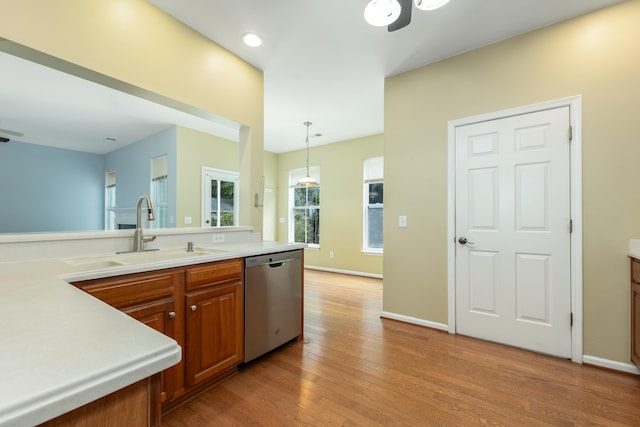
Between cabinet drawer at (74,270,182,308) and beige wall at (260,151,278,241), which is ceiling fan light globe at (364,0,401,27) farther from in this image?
beige wall at (260,151,278,241)

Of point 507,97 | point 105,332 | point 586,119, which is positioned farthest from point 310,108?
point 105,332

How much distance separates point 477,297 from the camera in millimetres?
2520

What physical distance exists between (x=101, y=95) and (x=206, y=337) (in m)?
3.43

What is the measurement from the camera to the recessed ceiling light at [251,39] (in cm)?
236

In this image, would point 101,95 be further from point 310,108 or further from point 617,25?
point 617,25

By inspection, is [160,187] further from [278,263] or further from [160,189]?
[278,263]

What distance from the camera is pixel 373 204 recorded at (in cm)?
515

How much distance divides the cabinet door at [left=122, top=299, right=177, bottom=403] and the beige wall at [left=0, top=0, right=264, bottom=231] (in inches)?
53.4

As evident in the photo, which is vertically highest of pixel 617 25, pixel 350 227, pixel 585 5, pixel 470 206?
pixel 585 5

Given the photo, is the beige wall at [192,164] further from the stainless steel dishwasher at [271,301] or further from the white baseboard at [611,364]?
the white baseboard at [611,364]

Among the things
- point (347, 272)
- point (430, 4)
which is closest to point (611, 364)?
point (430, 4)

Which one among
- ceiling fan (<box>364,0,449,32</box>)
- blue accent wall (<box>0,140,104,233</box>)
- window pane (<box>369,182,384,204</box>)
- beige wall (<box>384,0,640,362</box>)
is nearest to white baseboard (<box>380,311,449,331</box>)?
beige wall (<box>384,0,640,362</box>)

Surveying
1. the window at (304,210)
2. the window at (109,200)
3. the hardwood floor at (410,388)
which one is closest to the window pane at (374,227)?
the window at (304,210)

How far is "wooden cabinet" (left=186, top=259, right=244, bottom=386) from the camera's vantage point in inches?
64.4
